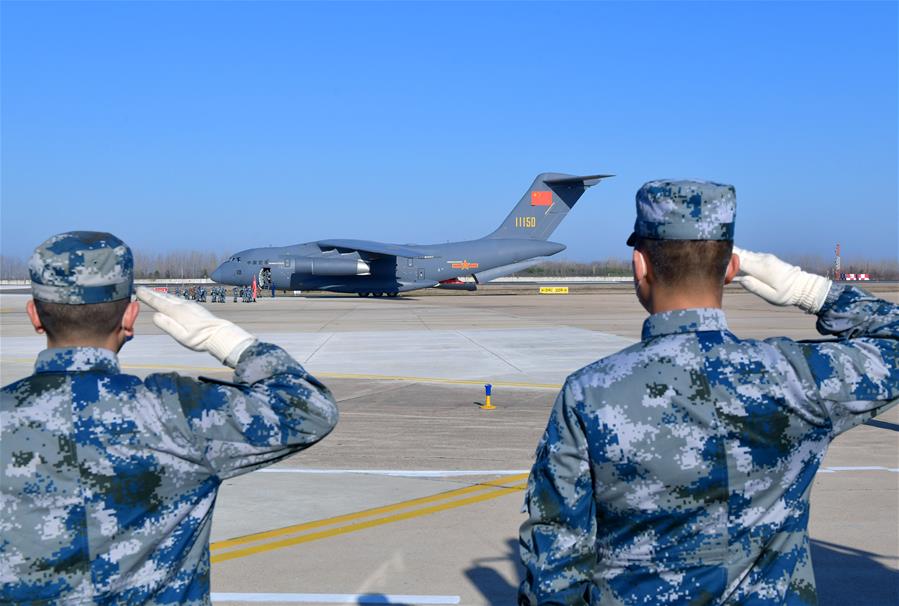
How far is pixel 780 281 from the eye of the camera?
328cm

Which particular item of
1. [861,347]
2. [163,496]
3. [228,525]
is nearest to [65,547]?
[163,496]

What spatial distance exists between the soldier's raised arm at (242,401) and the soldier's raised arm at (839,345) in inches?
59.9

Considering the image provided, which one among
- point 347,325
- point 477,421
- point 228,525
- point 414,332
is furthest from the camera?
point 347,325

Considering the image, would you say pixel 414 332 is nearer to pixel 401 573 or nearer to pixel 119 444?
pixel 401 573

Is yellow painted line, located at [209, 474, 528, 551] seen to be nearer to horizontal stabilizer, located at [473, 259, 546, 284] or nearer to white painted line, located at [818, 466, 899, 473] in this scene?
white painted line, located at [818, 466, 899, 473]

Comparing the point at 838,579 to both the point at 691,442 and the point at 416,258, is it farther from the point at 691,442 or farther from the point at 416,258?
the point at 416,258

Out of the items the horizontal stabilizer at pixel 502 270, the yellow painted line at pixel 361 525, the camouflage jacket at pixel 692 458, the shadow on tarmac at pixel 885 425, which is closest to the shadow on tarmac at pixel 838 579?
the yellow painted line at pixel 361 525

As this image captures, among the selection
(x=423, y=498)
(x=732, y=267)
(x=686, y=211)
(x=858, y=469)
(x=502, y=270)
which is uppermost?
(x=686, y=211)

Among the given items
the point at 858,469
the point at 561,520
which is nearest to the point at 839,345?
the point at 561,520

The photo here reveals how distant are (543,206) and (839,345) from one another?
177 feet

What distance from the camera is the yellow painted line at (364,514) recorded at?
7457 mm

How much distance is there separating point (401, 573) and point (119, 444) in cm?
405

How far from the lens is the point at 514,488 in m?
9.22

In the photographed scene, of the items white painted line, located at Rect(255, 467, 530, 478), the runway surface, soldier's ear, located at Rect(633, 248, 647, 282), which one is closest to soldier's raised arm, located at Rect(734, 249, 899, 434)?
soldier's ear, located at Rect(633, 248, 647, 282)
